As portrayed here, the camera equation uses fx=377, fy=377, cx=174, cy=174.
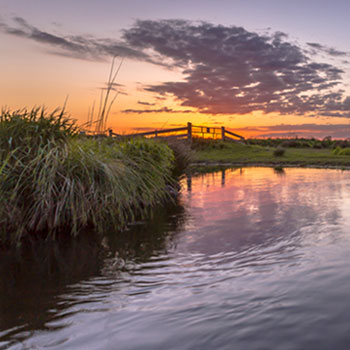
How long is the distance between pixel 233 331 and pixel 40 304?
1891mm

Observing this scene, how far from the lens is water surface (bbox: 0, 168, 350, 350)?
9.95 ft

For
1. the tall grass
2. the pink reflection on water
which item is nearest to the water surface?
the pink reflection on water

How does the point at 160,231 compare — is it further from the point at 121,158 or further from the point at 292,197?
the point at 292,197

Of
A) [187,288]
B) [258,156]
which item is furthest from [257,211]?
[258,156]

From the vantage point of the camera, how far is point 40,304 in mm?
3684

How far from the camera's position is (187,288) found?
3994 mm

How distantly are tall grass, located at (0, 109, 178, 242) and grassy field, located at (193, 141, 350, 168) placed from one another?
1331cm

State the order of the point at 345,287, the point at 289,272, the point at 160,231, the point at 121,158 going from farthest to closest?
the point at 121,158 < the point at 160,231 < the point at 289,272 < the point at 345,287

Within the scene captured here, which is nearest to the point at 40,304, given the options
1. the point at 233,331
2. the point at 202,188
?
the point at 233,331

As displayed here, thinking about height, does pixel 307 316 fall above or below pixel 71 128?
below

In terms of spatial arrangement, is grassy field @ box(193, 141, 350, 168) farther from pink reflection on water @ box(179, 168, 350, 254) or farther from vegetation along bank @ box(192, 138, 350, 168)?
pink reflection on water @ box(179, 168, 350, 254)

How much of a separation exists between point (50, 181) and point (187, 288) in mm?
2665

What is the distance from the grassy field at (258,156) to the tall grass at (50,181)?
1331 cm

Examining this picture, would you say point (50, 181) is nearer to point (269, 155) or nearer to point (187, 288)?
point (187, 288)
